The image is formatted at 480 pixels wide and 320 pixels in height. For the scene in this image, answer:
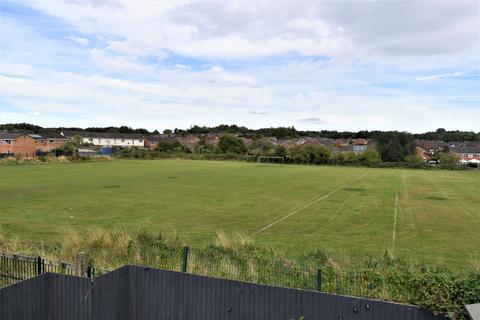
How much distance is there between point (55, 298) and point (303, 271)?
534 cm

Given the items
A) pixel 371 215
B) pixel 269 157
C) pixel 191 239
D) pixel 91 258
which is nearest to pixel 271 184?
pixel 371 215

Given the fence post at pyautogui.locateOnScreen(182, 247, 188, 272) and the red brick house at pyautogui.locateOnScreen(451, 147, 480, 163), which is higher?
the red brick house at pyautogui.locateOnScreen(451, 147, 480, 163)

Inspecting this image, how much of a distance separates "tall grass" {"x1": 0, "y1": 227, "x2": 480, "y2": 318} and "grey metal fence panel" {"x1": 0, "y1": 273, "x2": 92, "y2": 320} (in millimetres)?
2815

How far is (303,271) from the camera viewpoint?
9.99 metres

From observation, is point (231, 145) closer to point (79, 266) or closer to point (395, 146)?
point (395, 146)

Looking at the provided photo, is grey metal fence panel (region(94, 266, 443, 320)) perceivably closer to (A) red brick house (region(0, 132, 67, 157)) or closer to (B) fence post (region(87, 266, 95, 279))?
(B) fence post (region(87, 266, 95, 279))

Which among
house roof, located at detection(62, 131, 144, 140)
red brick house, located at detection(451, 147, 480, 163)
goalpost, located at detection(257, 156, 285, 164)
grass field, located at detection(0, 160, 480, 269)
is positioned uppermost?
house roof, located at detection(62, 131, 144, 140)

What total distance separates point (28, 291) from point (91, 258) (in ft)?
13.4

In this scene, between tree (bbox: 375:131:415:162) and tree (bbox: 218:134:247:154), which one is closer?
tree (bbox: 375:131:415:162)

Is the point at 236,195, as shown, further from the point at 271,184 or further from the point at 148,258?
the point at 148,258

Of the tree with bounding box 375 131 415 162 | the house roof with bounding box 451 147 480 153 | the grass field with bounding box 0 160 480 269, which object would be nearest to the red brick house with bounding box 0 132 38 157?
the grass field with bounding box 0 160 480 269

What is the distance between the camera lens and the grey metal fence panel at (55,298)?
8641 millimetres

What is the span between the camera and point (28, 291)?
8.66 meters

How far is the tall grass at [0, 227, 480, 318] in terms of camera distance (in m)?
8.63
